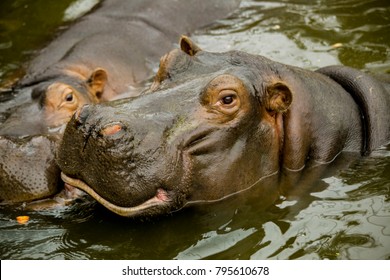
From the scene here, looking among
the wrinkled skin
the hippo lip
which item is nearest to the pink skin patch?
the hippo lip

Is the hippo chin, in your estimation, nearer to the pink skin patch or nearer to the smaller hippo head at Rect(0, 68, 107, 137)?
the pink skin patch

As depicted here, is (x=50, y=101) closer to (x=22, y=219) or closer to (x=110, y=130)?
(x=22, y=219)

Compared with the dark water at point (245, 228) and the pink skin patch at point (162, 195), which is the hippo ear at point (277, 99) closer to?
the dark water at point (245, 228)

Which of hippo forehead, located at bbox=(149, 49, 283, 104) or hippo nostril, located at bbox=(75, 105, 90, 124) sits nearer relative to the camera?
hippo nostril, located at bbox=(75, 105, 90, 124)

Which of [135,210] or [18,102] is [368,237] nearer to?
[135,210]

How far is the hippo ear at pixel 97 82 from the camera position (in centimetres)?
627

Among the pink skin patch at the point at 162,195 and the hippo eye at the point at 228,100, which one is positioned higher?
the hippo eye at the point at 228,100

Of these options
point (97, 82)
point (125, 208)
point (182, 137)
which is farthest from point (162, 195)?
point (97, 82)

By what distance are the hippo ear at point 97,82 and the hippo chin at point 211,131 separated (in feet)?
5.39

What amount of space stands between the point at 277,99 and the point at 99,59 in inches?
112

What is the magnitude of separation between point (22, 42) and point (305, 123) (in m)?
4.27

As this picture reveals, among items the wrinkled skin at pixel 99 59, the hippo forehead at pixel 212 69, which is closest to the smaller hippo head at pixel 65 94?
the wrinkled skin at pixel 99 59

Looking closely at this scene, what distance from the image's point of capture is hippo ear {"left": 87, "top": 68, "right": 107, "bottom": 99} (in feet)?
20.6

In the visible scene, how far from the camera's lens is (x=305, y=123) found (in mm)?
4441
